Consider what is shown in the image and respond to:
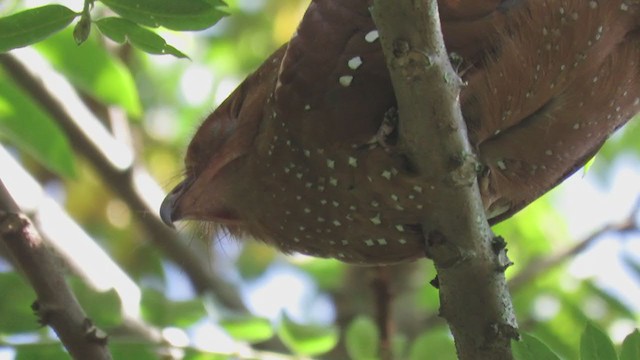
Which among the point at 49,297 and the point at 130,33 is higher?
the point at 130,33

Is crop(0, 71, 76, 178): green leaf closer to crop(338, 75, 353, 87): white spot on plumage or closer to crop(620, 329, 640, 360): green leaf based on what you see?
crop(338, 75, 353, 87): white spot on plumage

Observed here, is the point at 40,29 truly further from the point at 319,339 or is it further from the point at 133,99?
the point at 319,339

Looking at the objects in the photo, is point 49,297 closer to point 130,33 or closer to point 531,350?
point 130,33

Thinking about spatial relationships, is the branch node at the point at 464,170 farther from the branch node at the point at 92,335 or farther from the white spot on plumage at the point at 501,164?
the branch node at the point at 92,335

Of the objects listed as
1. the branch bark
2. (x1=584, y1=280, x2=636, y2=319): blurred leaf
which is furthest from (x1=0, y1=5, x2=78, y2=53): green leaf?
(x1=584, y1=280, x2=636, y2=319): blurred leaf

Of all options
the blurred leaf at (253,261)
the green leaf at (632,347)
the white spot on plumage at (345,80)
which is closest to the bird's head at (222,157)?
the white spot on plumage at (345,80)

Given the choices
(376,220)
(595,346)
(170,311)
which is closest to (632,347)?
(595,346)
